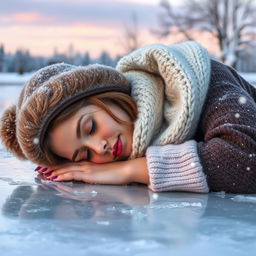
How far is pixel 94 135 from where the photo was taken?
1.77 m

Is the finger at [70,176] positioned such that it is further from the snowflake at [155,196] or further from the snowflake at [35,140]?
the snowflake at [155,196]

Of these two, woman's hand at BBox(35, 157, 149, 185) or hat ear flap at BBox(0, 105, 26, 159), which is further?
hat ear flap at BBox(0, 105, 26, 159)

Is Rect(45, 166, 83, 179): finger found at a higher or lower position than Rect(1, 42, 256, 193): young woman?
lower

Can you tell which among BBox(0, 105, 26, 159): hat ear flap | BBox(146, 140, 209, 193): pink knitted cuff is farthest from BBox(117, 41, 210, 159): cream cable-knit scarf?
BBox(0, 105, 26, 159): hat ear flap

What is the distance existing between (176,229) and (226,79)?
37.8 inches

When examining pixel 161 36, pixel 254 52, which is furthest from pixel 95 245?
pixel 254 52

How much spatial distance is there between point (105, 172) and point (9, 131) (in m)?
0.44

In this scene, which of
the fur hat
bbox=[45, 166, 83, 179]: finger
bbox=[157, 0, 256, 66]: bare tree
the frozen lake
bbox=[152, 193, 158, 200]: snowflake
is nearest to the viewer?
the frozen lake

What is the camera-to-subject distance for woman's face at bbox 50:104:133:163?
1.76 metres

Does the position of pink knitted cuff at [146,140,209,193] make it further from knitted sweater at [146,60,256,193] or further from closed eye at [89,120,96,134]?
closed eye at [89,120,96,134]

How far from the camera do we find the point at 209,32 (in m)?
24.9

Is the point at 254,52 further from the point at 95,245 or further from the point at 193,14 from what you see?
the point at 95,245

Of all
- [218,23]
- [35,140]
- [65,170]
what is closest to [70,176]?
[65,170]

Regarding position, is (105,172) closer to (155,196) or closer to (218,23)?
(155,196)
